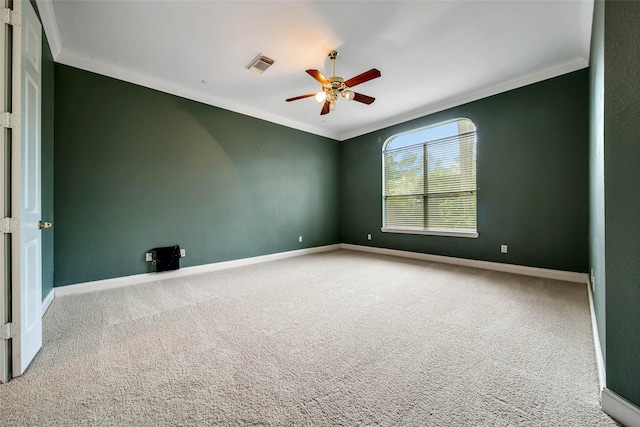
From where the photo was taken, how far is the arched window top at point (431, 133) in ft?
13.8

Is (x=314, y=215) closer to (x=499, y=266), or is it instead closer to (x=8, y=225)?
(x=499, y=266)

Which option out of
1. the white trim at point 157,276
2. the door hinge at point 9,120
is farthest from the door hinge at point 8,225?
the white trim at point 157,276

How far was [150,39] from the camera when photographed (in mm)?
2652

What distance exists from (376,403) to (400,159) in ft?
15.1

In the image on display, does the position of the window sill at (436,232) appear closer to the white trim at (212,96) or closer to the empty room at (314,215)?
the empty room at (314,215)

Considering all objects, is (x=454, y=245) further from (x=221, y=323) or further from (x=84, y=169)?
(x=84, y=169)

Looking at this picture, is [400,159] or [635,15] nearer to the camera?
[635,15]

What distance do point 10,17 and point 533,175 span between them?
5.24 meters

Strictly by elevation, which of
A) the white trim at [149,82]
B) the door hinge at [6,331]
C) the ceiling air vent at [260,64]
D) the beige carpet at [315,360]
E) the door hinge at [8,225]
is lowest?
the beige carpet at [315,360]

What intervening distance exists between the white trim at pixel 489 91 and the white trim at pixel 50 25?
15.7 feet

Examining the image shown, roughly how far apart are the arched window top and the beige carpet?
2700 millimetres

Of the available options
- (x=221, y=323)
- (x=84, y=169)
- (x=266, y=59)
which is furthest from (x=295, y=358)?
(x=84, y=169)

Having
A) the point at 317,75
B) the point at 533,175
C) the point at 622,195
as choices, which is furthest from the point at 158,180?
the point at 533,175

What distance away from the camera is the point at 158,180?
11.5 feet
